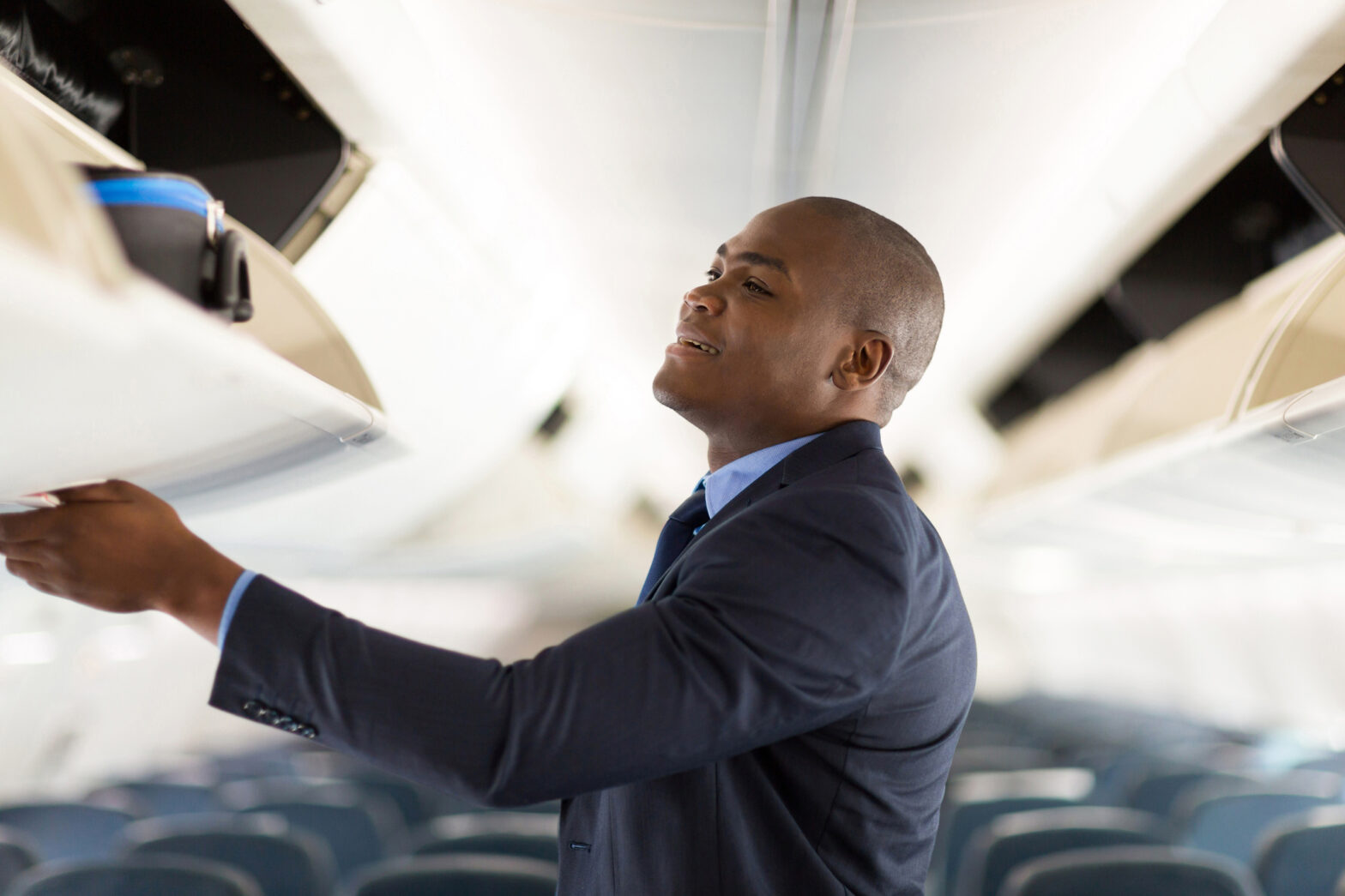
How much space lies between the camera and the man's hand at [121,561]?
1.13m

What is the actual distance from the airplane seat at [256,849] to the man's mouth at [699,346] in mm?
2706

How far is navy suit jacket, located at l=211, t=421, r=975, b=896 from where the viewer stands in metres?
1.08

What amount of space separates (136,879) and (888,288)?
2.57 m

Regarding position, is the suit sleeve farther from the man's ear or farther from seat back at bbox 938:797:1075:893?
seat back at bbox 938:797:1075:893

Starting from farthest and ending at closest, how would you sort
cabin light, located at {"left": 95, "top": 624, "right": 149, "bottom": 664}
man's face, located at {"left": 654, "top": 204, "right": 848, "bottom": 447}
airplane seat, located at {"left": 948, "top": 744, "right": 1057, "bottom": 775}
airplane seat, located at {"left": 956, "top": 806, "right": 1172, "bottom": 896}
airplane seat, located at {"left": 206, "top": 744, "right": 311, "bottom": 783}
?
airplane seat, located at {"left": 948, "top": 744, "right": 1057, "bottom": 775} → airplane seat, located at {"left": 206, "top": 744, "right": 311, "bottom": 783} → cabin light, located at {"left": 95, "top": 624, "right": 149, "bottom": 664} → airplane seat, located at {"left": 956, "top": 806, "right": 1172, "bottom": 896} → man's face, located at {"left": 654, "top": 204, "right": 848, "bottom": 447}

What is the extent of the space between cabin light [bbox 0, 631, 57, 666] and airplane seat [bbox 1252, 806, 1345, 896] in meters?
5.43

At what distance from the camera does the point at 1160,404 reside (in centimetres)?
336

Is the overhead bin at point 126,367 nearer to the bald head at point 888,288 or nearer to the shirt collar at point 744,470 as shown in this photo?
the shirt collar at point 744,470

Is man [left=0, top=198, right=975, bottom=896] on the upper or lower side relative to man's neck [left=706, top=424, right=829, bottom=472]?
lower

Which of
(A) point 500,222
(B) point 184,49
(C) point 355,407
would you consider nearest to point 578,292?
(A) point 500,222

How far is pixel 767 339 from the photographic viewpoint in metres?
1.62

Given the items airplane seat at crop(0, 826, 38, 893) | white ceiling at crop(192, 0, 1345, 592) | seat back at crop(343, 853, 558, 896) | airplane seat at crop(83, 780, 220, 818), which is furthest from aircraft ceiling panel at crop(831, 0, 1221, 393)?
airplane seat at crop(83, 780, 220, 818)

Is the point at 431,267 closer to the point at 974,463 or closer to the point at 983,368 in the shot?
the point at 983,368

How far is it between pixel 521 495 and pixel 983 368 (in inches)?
97.9
